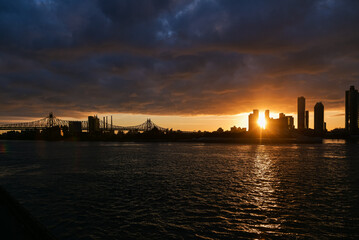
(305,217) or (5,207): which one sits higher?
(5,207)

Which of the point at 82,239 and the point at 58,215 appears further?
the point at 58,215

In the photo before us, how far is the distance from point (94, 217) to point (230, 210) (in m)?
8.66

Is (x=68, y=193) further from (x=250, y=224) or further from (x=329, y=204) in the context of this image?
(x=329, y=204)

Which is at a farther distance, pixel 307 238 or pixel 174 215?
pixel 174 215

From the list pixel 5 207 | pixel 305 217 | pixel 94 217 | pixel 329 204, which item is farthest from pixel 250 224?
pixel 5 207

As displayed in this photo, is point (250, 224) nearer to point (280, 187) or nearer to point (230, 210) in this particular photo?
point (230, 210)

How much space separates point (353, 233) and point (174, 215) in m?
9.52

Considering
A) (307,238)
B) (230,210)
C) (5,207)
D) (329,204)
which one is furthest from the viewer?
(329,204)

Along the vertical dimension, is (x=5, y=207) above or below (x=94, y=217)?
above

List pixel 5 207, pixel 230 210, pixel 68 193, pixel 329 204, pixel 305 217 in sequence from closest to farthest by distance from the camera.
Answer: pixel 5 207 < pixel 305 217 < pixel 230 210 < pixel 329 204 < pixel 68 193

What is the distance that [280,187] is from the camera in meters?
23.1

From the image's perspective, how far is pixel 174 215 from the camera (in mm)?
14391

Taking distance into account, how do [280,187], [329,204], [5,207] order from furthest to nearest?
1. [280,187]
2. [329,204]
3. [5,207]

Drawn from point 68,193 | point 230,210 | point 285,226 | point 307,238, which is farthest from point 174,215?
point 68,193
